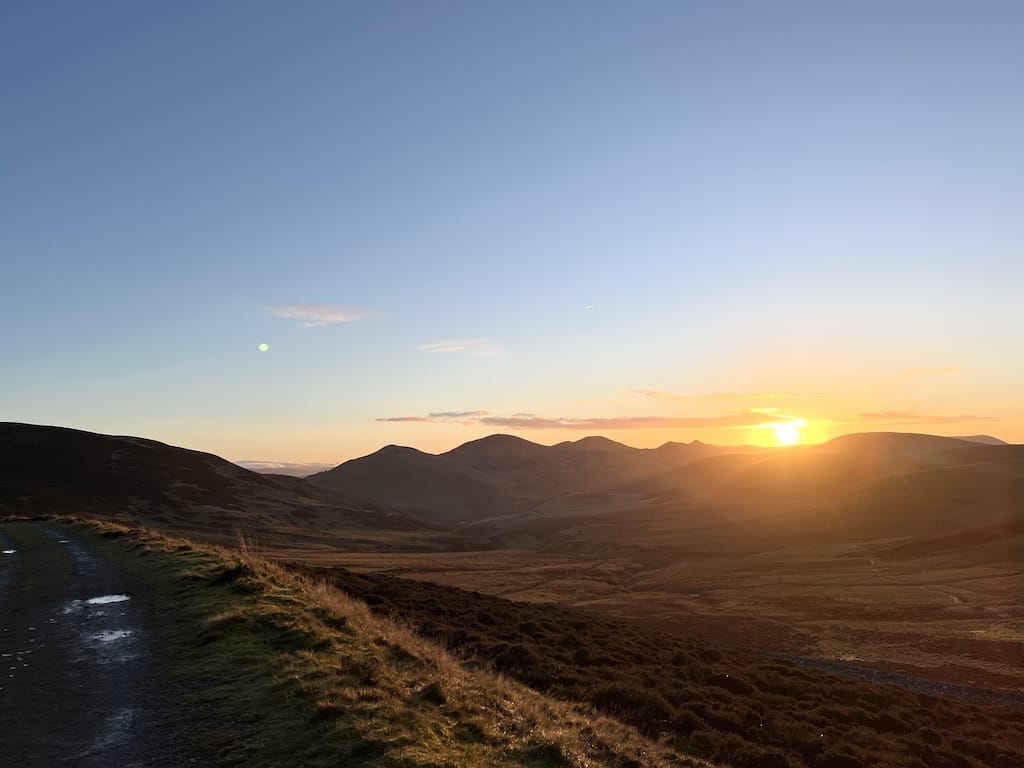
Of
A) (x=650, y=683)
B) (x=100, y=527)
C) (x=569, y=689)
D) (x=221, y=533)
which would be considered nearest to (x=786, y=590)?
(x=650, y=683)

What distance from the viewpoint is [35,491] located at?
137625 mm

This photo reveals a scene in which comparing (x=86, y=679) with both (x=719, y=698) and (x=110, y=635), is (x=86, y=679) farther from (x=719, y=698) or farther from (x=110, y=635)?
(x=719, y=698)

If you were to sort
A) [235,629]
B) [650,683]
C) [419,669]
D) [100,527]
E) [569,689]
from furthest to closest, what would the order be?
1. [100,527]
2. [650,683]
3. [569,689]
4. [235,629]
5. [419,669]

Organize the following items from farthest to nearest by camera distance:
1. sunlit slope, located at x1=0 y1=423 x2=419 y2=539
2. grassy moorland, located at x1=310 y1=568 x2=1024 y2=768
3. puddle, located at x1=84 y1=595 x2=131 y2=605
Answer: sunlit slope, located at x1=0 y1=423 x2=419 y2=539 < puddle, located at x1=84 y1=595 x2=131 y2=605 < grassy moorland, located at x1=310 y1=568 x2=1024 y2=768

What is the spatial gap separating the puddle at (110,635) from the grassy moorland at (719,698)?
1119cm

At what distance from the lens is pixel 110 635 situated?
61.7 ft

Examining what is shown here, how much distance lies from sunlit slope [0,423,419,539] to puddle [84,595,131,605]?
4433 inches

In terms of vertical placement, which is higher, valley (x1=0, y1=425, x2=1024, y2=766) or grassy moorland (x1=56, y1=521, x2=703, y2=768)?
grassy moorland (x1=56, y1=521, x2=703, y2=768)

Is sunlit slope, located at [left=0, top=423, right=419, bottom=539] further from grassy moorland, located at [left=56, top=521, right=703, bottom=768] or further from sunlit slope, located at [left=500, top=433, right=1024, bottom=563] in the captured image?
grassy moorland, located at [left=56, top=521, right=703, bottom=768]

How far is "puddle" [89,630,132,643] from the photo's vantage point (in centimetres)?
1834

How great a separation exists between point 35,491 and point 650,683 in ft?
512

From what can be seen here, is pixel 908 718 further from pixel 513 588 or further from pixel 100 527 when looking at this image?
pixel 513 588

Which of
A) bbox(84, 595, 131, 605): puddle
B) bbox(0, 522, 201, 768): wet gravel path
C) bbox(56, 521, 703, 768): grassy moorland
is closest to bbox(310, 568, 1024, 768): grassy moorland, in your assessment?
bbox(56, 521, 703, 768): grassy moorland

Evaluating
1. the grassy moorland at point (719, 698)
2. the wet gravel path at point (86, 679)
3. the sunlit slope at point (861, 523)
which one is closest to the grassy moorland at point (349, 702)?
the wet gravel path at point (86, 679)
